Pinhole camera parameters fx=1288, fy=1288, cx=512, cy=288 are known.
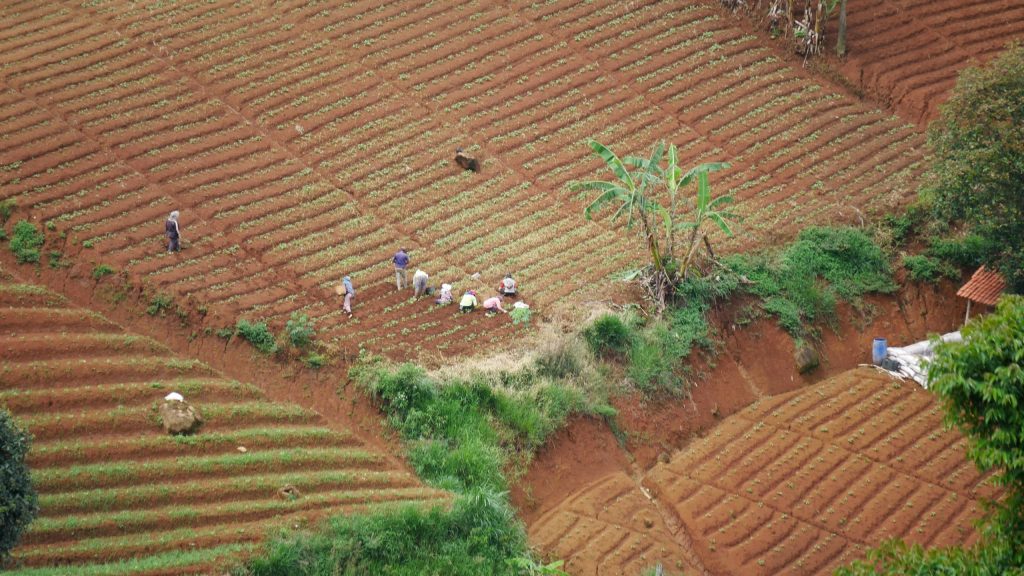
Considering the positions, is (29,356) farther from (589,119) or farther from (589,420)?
(589,119)

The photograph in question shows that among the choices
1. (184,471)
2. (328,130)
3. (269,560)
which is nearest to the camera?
(269,560)

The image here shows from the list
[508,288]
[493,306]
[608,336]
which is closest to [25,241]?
[493,306]

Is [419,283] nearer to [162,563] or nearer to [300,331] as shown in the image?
[300,331]

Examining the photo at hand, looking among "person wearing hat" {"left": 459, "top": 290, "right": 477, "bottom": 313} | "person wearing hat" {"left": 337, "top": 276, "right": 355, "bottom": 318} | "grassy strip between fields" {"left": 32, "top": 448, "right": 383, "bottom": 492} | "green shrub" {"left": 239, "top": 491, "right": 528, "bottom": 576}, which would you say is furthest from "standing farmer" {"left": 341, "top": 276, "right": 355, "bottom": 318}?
"green shrub" {"left": 239, "top": 491, "right": 528, "bottom": 576}

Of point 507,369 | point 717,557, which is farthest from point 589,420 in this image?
point 717,557

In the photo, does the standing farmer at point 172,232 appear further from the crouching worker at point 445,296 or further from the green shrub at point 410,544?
the green shrub at point 410,544

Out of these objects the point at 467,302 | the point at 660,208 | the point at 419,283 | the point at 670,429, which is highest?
the point at 660,208

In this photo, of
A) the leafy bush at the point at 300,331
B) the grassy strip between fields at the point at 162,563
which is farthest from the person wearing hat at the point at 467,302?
the grassy strip between fields at the point at 162,563

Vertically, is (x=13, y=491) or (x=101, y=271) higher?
(x=13, y=491)
